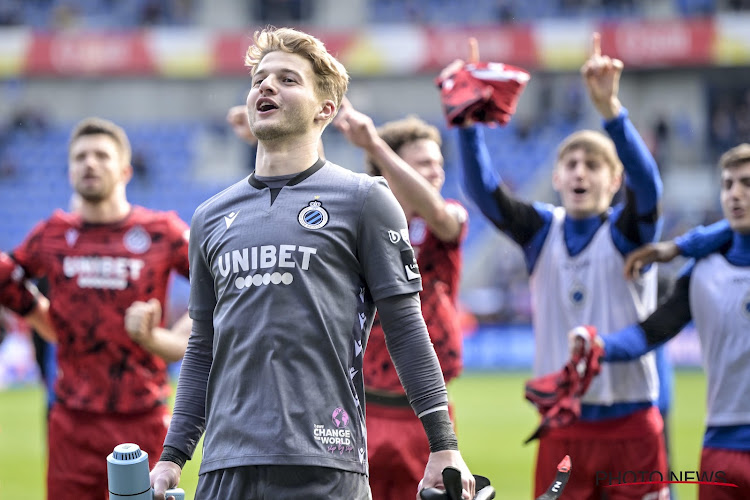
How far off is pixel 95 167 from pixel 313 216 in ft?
9.18

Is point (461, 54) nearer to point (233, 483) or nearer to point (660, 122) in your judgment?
point (660, 122)

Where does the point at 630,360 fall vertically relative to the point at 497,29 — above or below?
below

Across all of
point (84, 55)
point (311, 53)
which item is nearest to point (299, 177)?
point (311, 53)

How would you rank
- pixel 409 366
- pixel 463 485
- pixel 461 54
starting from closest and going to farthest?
pixel 463 485, pixel 409 366, pixel 461 54

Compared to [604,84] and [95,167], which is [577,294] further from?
[95,167]

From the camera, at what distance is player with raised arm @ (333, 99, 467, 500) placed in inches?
183

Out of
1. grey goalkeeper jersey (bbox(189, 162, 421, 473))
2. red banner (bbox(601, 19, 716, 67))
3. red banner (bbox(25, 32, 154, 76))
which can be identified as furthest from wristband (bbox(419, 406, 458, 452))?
red banner (bbox(25, 32, 154, 76))

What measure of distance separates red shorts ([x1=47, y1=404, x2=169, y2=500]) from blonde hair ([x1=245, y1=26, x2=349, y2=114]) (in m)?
2.60

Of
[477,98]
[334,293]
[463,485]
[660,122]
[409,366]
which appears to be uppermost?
[660,122]

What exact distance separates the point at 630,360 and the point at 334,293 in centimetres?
233

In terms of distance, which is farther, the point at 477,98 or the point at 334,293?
the point at 477,98

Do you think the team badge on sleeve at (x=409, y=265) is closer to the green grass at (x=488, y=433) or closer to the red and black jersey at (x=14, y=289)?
the red and black jersey at (x=14, y=289)

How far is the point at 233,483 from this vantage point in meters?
2.89

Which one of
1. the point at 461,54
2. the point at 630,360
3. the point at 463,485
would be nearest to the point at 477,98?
the point at 630,360
